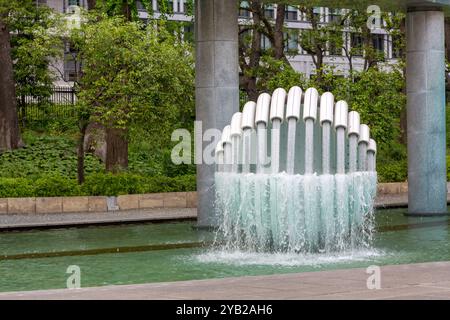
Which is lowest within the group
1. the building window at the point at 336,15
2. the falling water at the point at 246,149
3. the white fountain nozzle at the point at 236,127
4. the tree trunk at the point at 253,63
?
the falling water at the point at 246,149

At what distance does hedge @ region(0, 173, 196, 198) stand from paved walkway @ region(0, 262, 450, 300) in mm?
17971

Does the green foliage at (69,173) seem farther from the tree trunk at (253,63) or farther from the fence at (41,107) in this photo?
the tree trunk at (253,63)

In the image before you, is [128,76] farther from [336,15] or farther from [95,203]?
[336,15]

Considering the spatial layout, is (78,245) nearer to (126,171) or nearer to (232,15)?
(232,15)

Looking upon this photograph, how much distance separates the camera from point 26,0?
43.3 meters

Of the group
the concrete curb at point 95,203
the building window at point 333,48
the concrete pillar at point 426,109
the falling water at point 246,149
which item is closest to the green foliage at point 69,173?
the concrete curb at point 95,203

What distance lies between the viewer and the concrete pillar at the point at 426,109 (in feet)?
97.2

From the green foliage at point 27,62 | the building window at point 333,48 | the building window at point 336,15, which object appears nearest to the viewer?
the green foliage at point 27,62

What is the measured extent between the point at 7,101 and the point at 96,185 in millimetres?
9532

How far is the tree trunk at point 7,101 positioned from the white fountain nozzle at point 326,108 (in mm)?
22585

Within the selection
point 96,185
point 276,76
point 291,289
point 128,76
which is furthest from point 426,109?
point 291,289

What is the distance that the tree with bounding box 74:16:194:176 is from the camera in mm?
31859

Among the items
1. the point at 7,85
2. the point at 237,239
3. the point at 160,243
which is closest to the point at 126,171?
the point at 7,85

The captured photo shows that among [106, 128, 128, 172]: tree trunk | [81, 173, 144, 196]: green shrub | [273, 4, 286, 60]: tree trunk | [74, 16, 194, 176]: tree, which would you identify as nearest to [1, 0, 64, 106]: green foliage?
[106, 128, 128, 172]: tree trunk
